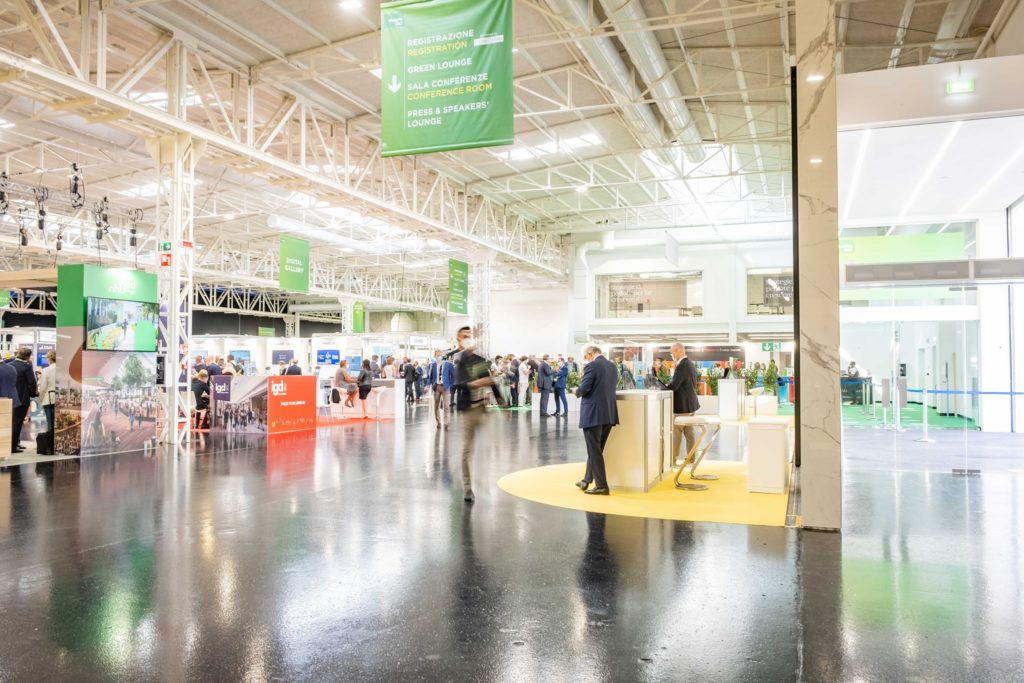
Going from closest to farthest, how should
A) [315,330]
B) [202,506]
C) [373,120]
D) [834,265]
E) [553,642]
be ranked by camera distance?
[553,642], [834,265], [202,506], [373,120], [315,330]

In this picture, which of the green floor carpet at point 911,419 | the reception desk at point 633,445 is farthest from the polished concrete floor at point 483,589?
the green floor carpet at point 911,419

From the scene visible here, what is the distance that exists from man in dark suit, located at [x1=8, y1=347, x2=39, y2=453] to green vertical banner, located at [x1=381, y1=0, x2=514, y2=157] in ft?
25.2

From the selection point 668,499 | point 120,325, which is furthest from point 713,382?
point 120,325

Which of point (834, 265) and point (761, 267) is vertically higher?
point (761, 267)

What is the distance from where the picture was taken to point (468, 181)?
2000cm

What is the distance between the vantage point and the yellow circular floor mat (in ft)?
20.8

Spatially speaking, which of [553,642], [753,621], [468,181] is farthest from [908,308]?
[468,181]

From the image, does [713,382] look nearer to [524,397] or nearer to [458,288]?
[524,397]

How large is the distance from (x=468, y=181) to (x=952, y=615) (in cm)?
1758

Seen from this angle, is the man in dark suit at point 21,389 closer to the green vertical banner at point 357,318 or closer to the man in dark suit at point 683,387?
the man in dark suit at point 683,387

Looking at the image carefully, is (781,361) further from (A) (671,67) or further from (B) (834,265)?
(B) (834,265)

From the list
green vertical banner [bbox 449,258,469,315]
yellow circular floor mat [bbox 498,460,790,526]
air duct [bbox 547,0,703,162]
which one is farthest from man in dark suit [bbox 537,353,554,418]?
yellow circular floor mat [bbox 498,460,790,526]

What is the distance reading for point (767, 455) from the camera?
24.2 feet

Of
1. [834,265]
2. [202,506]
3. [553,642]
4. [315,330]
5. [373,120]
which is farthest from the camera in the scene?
[315,330]
